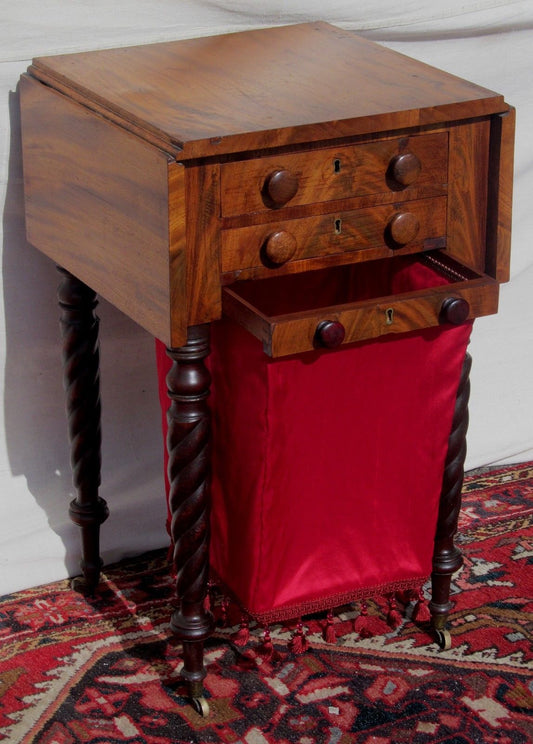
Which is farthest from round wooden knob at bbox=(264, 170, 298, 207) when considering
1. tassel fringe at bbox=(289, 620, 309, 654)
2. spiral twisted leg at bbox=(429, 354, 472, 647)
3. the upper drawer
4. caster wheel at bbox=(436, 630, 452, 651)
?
caster wheel at bbox=(436, 630, 452, 651)

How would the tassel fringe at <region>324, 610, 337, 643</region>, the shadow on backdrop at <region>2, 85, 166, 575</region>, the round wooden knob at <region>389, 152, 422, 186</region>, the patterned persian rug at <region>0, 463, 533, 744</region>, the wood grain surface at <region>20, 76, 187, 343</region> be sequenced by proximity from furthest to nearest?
the shadow on backdrop at <region>2, 85, 166, 575</region> → the tassel fringe at <region>324, 610, 337, 643</region> → the patterned persian rug at <region>0, 463, 533, 744</region> → the round wooden knob at <region>389, 152, 422, 186</region> → the wood grain surface at <region>20, 76, 187, 343</region>

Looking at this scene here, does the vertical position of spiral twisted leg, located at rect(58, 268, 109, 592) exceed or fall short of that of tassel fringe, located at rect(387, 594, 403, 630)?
it exceeds it

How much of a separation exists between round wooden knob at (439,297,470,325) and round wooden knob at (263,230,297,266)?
0.71 ft

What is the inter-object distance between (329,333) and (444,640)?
2.25 ft

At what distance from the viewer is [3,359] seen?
7.54 ft

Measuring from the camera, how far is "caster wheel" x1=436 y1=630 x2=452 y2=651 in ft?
7.07

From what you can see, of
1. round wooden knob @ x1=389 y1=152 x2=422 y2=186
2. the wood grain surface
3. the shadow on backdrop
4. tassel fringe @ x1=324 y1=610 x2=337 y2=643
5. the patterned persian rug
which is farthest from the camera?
the shadow on backdrop

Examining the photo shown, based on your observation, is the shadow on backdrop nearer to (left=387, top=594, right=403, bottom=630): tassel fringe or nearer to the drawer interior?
the drawer interior

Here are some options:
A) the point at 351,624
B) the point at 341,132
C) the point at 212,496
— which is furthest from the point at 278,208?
the point at 351,624

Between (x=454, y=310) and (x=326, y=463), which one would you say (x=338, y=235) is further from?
(x=326, y=463)

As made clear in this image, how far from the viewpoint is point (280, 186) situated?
1740 millimetres

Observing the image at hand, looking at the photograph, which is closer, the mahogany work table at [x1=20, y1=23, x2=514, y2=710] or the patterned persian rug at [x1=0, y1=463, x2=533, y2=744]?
the mahogany work table at [x1=20, y1=23, x2=514, y2=710]

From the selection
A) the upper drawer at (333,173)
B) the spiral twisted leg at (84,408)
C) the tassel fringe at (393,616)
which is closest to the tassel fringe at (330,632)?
the tassel fringe at (393,616)

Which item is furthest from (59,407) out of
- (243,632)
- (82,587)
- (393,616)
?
(393,616)
